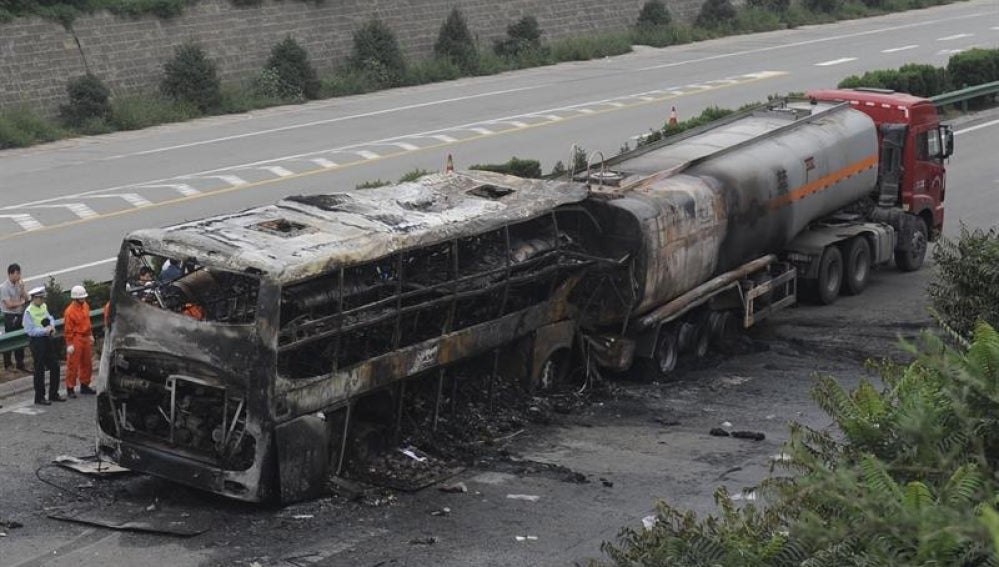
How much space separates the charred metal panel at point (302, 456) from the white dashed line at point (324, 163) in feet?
58.9

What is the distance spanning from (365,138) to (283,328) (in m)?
22.0

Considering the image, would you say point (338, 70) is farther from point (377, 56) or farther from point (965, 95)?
point (965, 95)

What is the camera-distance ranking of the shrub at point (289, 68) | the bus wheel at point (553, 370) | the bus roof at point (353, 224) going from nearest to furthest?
the bus roof at point (353, 224) < the bus wheel at point (553, 370) < the shrub at point (289, 68)

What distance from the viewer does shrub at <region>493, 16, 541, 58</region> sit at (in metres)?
47.7

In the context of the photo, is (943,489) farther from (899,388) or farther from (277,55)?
(277,55)

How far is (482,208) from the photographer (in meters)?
16.4

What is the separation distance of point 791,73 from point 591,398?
29300 millimetres

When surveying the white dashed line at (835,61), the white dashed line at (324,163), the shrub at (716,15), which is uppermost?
the shrub at (716,15)

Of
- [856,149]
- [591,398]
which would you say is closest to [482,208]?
[591,398]

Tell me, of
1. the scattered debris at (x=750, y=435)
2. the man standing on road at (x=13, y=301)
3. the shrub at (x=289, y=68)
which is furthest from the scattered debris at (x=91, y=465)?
the shrub at (x=289, y=68)

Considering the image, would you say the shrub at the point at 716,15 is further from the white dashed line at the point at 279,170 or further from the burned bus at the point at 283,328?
the burned bus at the point at 283,328

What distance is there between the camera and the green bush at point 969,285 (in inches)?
591

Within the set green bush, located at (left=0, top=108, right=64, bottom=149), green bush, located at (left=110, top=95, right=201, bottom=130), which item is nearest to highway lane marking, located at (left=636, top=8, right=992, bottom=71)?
green bush, located at (left=110, top=95, right=201, bottom=130)

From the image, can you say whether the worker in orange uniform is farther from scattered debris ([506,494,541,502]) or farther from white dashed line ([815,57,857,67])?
white dashed line ([815,57,857,67])
